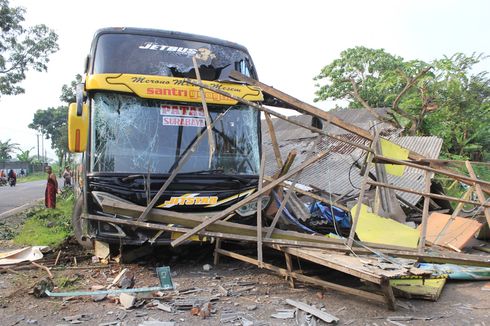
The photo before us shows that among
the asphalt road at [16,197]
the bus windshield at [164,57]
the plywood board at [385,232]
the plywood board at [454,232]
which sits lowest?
the asphalt road at [16,197]

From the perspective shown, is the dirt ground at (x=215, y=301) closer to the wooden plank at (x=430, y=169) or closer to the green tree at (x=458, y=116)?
the wooden plank at (x=430, y=169)

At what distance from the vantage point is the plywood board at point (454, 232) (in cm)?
589

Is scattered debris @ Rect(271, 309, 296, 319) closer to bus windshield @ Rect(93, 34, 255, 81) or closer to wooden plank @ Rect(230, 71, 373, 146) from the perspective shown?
wooden plank @ Rect(230, 71, 373, 146)

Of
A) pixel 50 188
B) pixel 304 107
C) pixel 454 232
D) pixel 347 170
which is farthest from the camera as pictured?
pixel 50 188

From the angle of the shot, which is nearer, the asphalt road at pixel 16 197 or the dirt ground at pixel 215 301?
the dirt ground at pixel 215 301

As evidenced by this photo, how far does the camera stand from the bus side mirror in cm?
514

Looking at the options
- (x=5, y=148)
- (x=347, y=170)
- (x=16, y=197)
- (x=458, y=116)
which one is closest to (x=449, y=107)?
(x=458, y=116)

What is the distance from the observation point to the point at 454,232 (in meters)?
6.14

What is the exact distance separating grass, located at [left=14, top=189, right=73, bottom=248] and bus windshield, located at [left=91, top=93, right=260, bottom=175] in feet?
9.78

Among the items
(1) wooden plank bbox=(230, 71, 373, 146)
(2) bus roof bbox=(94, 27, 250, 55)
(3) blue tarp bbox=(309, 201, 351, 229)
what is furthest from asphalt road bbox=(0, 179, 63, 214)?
(1) wooden plank bbox=(230, 71, 373, 146)

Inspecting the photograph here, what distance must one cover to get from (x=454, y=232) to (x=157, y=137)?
4.50 m

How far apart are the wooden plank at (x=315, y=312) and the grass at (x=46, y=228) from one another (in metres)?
4.73

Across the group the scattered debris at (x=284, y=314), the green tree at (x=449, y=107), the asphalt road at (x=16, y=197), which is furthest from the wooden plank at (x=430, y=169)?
the asphalt road at (x=16, y=197)

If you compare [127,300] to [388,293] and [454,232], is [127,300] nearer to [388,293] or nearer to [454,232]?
[388,293]
